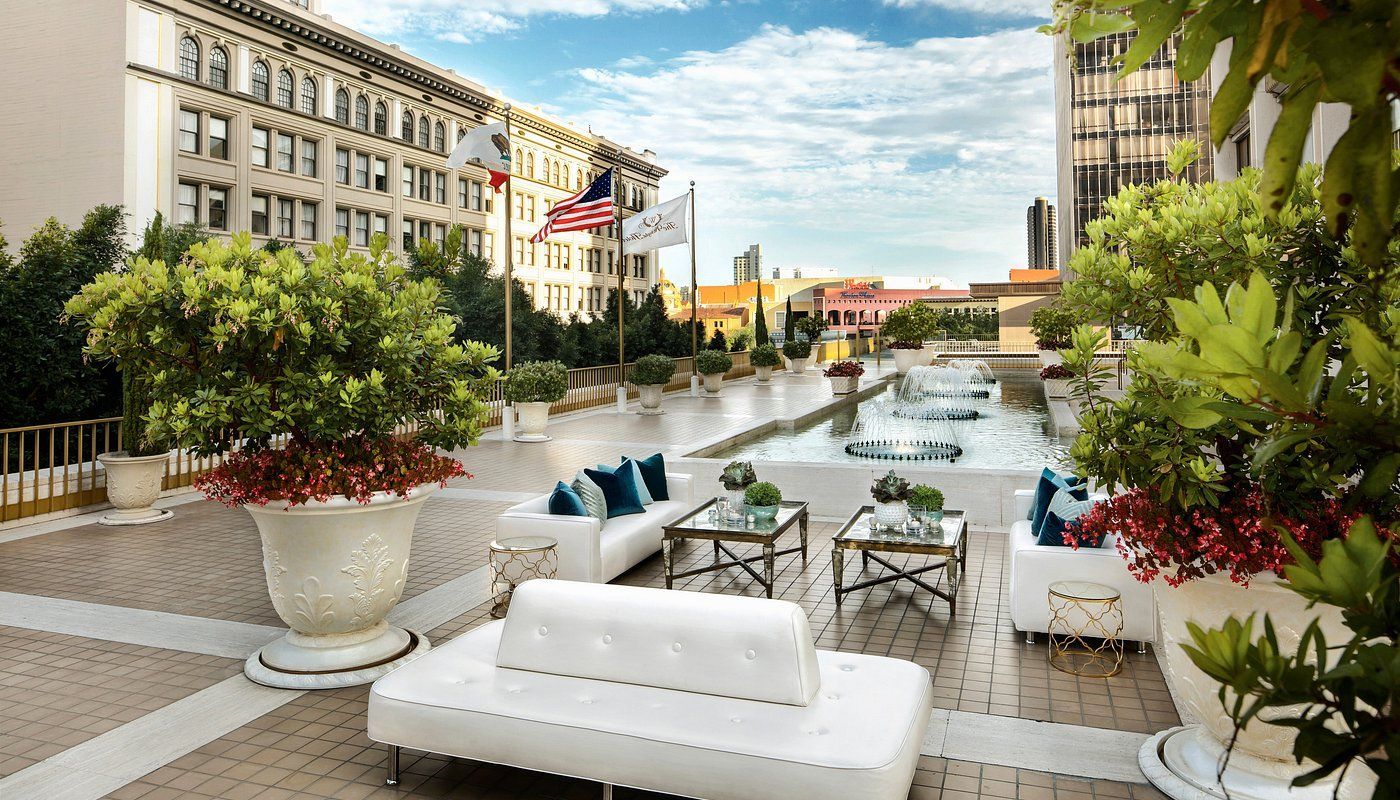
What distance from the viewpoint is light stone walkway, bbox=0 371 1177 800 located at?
5.11m

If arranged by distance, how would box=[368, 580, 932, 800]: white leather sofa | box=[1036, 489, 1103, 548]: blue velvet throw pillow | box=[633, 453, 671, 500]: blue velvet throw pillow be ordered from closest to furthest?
box=[368, 580, 932, 800]: white leather sofa
box=[1036, 489, 1103, 548]: blue velvet throw pillow
box=[633, 453, 671, 500]: blue velvet throw pillow

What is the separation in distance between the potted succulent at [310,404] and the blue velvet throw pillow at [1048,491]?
4.95m

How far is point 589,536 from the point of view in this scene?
8656mm

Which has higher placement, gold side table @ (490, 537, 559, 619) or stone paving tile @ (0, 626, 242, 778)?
gold side table @ (490, 537, 559, 619)

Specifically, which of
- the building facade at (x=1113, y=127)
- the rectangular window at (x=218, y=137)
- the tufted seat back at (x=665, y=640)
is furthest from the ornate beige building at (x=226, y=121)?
the building facade at (x=1113, y=127)

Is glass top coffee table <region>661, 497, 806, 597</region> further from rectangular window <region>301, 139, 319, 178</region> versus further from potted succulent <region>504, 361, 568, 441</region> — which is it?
rectangular window <region>301, 139, 319, 178</region>

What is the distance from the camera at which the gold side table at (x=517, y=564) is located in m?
8.26

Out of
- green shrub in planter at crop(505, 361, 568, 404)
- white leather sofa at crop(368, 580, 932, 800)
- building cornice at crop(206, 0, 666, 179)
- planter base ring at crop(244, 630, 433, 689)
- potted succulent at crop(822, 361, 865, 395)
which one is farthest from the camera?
building cornice at crop(206, 0, 666, 179)

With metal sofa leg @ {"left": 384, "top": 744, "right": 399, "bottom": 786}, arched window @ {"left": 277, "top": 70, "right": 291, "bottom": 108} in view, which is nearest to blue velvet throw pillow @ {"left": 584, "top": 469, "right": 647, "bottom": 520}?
metal sofa leg @ {"left": 384, "top": 744, "right": 399, "bottom": 786}

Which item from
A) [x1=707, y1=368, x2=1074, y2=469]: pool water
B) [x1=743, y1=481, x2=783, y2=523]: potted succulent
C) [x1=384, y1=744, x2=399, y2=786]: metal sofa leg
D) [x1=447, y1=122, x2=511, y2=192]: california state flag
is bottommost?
A: [x1=384, y1=744, x2=399, y2=786]: metal sofa leg

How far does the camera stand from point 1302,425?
113cm

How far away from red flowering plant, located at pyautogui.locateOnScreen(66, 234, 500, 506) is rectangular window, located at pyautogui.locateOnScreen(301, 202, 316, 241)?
3677 cm

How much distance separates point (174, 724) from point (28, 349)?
11.6 metres

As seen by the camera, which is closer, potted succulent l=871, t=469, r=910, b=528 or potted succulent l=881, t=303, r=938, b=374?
potted succulent l=871, t=469, r=910, b=528
